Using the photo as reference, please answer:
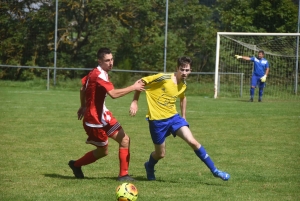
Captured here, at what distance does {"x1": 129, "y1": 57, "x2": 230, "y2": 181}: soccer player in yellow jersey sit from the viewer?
7508 mm

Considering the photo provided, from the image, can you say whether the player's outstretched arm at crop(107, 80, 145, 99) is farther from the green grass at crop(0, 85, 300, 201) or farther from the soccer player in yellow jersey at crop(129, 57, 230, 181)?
the green grass at crop(0, 85, 300, 201)

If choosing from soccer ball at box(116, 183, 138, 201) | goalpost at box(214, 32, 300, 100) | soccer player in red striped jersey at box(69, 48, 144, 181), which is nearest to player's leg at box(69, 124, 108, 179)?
soccer player in red striped jersey at box(69, 48, 144, 181)

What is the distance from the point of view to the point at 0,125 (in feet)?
44.4

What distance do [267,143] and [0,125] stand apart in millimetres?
5761

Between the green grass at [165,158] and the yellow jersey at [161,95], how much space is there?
0.82 metres

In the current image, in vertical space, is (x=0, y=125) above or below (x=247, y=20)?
below

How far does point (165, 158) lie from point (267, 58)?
16.0 metres

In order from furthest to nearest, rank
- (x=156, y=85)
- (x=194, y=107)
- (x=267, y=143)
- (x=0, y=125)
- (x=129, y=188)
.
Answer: (x=194, y=107) → (x=0, y=125) → (x=267, y=143) → (x=156, y=85) → (x=129, y=188)

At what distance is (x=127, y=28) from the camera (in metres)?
27.9

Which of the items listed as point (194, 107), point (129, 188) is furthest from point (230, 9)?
point (129, 188)

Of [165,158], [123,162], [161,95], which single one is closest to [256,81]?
[165,158]

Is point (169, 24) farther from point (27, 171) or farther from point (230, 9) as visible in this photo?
point (27, 171)

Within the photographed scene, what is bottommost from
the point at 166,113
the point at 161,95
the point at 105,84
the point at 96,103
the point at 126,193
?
the point at 126,193

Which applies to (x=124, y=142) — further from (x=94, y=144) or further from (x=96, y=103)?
(x=96, y=103)
